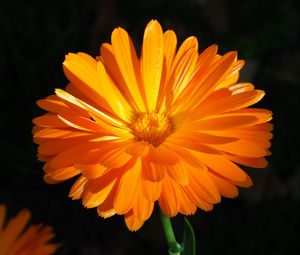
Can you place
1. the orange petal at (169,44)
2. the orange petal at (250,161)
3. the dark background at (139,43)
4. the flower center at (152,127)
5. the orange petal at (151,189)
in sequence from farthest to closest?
the dark background at (139,43), the flower center at (152,127), the orange petal at (169,44), the orange petal at (250,161), the orange petal at (151,189)

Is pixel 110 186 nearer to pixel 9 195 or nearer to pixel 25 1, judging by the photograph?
pixel 9 195

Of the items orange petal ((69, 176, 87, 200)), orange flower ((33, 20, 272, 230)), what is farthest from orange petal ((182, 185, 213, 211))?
orange petal ((69, 176, 87, 200))

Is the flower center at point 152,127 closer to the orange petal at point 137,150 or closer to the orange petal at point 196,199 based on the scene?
the orange petal at point 137,150

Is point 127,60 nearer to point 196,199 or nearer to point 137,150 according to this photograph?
point 137,150

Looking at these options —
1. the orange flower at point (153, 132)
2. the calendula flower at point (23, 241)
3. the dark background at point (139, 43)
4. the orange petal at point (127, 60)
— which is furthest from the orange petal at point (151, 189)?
the dark background at point (139, 43)

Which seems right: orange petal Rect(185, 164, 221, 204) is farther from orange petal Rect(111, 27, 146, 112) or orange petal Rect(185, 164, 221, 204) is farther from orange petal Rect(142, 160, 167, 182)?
orange petal Rect(111, 27, 146, 112)

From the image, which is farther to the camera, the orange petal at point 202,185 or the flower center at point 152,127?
the flower center at point 152,127
